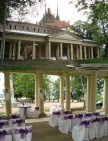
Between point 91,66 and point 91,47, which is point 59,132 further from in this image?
point 91,47

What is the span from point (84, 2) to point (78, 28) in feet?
65.5

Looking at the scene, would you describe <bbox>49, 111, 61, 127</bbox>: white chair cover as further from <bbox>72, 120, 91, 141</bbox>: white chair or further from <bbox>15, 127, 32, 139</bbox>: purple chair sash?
<bbox>15, 127, 32, 139</bbox>: purple chair sash

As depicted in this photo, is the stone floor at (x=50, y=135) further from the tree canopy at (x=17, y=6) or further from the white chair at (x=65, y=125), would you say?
the tree canopy at (x=17, y=6)

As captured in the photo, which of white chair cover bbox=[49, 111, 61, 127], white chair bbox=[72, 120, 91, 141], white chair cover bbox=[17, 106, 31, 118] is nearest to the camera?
white chair bbox=[72, 120, 91, 141]

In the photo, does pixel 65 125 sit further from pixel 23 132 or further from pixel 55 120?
pixel 23 132

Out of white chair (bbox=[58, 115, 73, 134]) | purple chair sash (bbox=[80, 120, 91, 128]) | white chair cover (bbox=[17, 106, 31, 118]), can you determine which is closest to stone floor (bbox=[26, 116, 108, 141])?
white chair (bbox=[58, 115, 73, 134])

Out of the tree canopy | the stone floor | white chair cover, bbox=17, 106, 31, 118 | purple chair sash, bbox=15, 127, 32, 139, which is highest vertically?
the tree canopy

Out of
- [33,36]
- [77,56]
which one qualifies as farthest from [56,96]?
[33,36]

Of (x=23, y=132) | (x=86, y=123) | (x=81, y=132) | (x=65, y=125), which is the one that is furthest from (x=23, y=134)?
(x=65, y=125)

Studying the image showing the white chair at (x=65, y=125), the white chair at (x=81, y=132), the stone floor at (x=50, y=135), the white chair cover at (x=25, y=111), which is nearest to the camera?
the white chair at (x=81, y=132)

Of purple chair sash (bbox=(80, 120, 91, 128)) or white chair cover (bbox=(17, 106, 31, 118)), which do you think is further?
white chair cover (bbox=(17, 106, 31, 118))

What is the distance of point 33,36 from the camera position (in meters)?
30.9

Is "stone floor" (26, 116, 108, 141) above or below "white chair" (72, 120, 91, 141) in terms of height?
below

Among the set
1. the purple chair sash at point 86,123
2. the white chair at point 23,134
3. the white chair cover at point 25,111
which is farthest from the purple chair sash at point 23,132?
the white chair cover at point 25,111
